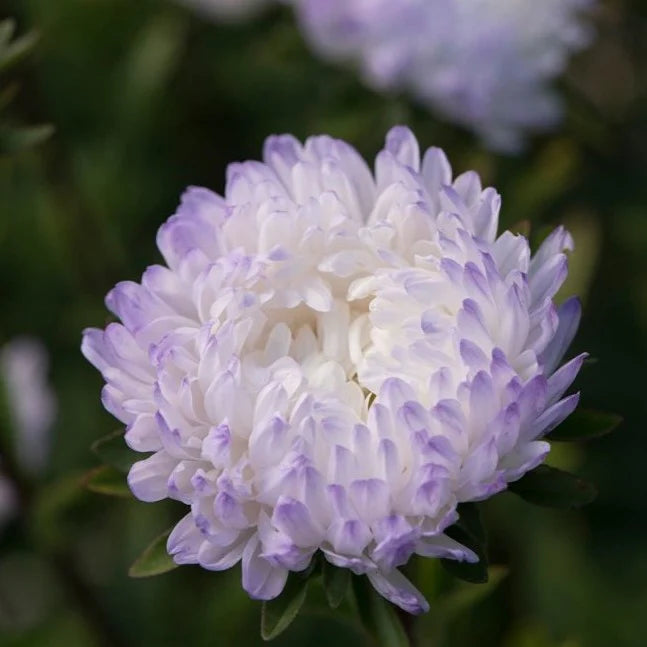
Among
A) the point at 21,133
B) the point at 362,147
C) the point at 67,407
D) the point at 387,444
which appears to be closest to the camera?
the point at 387,444

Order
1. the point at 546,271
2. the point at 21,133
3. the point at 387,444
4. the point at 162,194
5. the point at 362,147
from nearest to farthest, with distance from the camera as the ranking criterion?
the point at 387,444 < the point at 546,271 < the point at 21,133 < the point at 362,147 < the point at 162,194

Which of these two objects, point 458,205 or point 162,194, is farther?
point 162,194

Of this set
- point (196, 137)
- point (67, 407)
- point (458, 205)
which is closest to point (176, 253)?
point (458, 205)

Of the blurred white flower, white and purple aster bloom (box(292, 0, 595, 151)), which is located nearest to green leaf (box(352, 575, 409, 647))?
white and purple aster bloom (box(292, 0, 595, 151))

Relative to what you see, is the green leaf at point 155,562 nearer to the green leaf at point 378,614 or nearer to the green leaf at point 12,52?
the green leaf at point 378,614

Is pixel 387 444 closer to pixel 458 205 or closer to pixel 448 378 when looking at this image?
pixel 448 378

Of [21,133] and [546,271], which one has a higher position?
[21,133]

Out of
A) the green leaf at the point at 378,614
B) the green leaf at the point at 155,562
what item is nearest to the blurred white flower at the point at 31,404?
the green leaf at the point at 155,562

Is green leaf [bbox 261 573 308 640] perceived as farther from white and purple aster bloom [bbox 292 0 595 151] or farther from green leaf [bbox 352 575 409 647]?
white and purple aster bloom [bbox 292 0 595 151]
